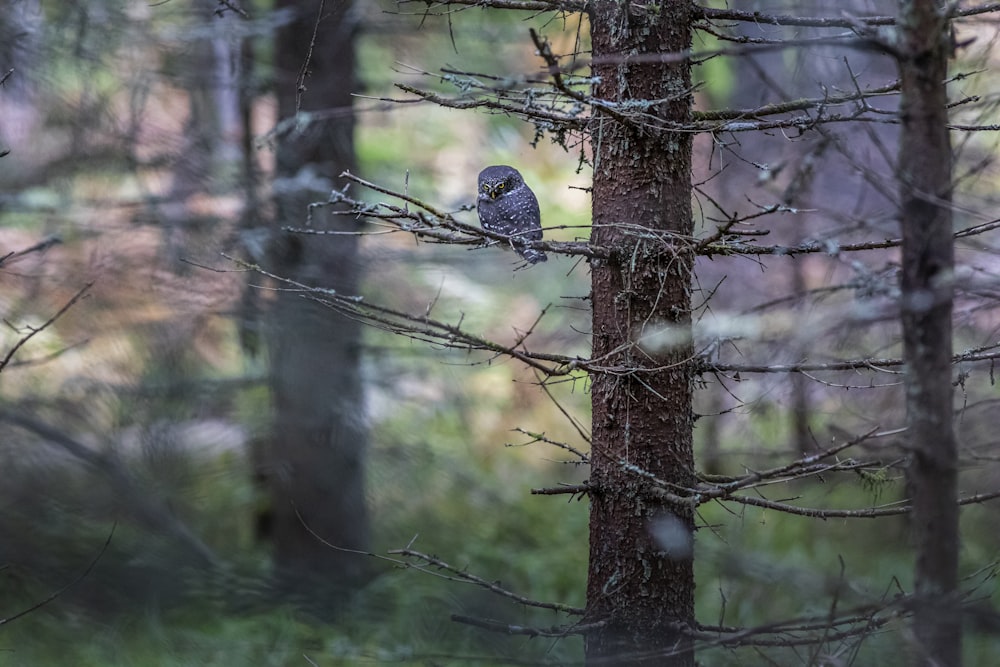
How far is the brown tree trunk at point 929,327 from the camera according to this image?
7.56 feet

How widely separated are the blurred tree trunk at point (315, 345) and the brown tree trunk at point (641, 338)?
3881mm

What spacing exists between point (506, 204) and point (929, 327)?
2932mm

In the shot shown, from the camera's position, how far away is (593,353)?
11.1ft

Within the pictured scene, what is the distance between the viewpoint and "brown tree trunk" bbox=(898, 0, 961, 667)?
7.56 feet

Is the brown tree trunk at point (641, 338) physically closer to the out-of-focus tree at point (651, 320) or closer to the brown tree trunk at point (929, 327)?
the out-of-focus tree at point (651, 320)

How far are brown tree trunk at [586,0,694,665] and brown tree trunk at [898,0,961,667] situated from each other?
96 cm

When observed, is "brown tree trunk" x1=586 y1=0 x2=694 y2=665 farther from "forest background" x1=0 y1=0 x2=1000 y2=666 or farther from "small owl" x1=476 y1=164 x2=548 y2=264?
"small owl" x1=476 y1=164 x2=548 y2=264

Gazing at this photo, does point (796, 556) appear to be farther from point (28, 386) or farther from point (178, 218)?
point (28, 386)

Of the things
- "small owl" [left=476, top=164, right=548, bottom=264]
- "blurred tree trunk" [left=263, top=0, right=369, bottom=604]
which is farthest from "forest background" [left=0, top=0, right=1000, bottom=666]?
"small owl" [left=476, top=164, right=548, bottom=264]

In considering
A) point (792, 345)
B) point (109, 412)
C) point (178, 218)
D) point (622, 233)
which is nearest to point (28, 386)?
point (109, 412)

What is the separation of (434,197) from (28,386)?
12.7 ft

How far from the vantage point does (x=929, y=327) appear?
2.34 m

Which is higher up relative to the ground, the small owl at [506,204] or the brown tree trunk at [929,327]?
the small owl at [506,204]

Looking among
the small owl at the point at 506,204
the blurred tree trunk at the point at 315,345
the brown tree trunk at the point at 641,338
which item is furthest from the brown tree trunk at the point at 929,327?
the blurred tree trunk at the point at 315,345
